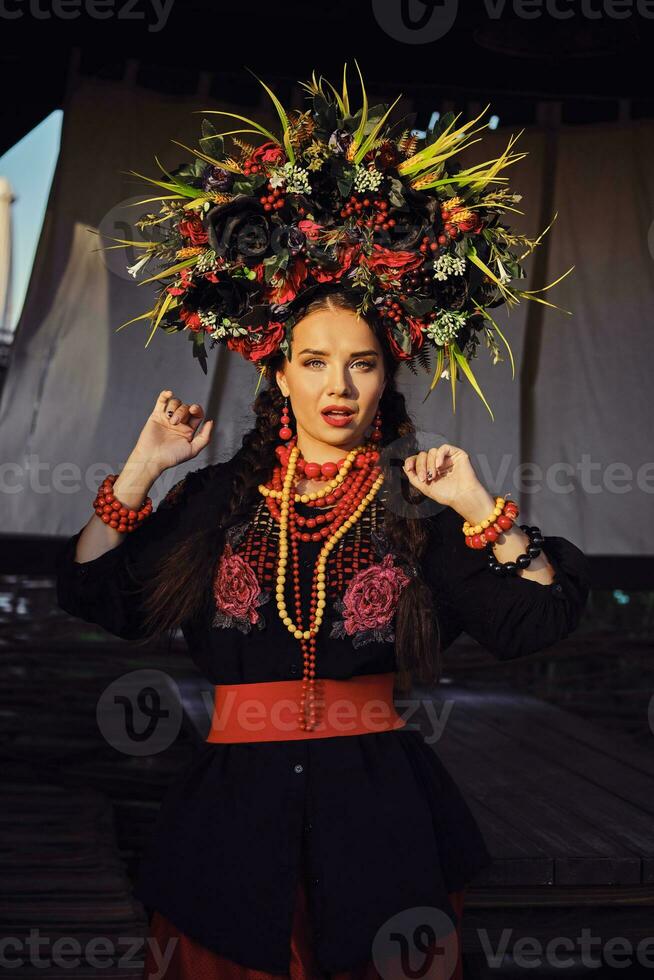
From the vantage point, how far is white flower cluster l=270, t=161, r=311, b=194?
1824 millimetres

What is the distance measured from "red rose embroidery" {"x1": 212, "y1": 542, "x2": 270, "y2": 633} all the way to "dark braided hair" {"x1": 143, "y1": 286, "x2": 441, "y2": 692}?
27 mm

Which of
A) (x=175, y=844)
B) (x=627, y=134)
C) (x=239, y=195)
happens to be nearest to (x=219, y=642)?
(x=175, y=844)

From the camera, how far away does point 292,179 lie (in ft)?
6.00

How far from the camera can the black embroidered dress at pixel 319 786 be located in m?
1.71

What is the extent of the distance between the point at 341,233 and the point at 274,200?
0.36ft

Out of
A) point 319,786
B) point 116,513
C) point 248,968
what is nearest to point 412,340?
point 116,513

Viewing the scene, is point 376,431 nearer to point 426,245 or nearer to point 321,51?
point 426,245

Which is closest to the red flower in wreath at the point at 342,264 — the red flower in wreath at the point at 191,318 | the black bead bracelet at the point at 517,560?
the red flower in wreath at the point at 191,318

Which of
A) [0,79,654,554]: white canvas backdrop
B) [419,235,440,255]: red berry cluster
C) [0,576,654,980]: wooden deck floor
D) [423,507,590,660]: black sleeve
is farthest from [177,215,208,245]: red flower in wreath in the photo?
[0,79,654,554]: white canvas backdrop

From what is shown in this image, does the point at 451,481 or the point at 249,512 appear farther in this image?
the point at 249,512

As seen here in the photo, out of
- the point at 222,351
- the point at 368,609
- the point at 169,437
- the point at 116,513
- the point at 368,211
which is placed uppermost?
the point at 222,351

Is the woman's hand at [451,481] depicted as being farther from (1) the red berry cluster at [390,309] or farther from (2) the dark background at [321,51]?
(2) the dark background at [321,51]

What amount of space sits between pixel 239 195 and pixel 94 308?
3491mm

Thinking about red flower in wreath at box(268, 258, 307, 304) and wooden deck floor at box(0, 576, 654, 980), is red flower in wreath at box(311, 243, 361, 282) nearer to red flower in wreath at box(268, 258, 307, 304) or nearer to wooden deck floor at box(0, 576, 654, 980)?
red flower in wreath at box(268, 258, 307, 304)
